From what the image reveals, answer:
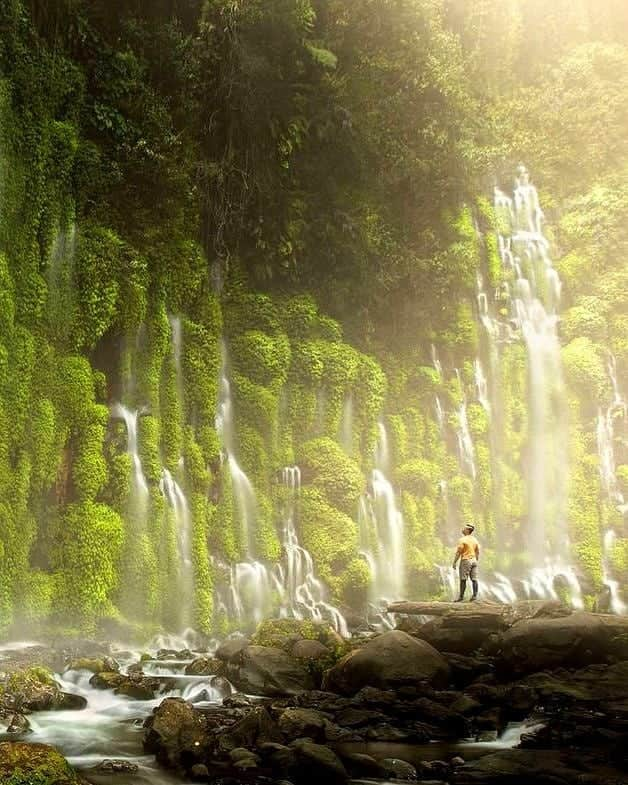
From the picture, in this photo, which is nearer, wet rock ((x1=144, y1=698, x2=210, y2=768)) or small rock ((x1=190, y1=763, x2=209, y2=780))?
small rock ((x1=190, y1=763, x2=209, y2=780))

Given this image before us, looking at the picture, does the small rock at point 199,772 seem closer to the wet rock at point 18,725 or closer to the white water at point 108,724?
the white water at point 108,724

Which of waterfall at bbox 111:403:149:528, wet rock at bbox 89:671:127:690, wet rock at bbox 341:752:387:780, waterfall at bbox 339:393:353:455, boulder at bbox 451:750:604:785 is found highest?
waterfall at bbox 339:393:353:455

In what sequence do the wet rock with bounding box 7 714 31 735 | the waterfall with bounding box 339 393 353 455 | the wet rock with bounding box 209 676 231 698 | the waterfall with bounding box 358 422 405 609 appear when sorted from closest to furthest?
the wet rock with bounding box 7 714 31 735 < the wet rock with bounding box 209 676 231 698 < the waterfall with bounding box 358 422 405 609 < the waterfall with bounding box 339 393 353 455

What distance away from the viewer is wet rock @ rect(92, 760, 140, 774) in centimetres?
947

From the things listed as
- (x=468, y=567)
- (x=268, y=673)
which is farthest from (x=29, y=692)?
(x=468, y=567)

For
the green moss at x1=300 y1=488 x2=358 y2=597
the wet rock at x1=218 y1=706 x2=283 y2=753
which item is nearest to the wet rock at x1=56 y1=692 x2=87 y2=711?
the wet rock at x1=218 y1=706 x2=283 y2=753

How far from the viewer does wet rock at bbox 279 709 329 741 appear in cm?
1038

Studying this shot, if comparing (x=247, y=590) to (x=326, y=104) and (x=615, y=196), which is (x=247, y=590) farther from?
(x=615, y=196)

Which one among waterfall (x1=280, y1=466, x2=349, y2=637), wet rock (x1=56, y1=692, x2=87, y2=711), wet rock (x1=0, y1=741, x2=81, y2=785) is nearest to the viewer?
wet rock (x1=0, y1=741, x2=81, y2=785)

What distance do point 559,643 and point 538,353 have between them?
1572 cm

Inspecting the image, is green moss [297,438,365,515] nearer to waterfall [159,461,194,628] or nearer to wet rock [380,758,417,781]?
waterfall [159,461,194,628]

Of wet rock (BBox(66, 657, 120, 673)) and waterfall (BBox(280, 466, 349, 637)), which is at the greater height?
waterfall (BBox(280, 466, 349, 637))

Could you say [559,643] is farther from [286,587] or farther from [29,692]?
[29,692]

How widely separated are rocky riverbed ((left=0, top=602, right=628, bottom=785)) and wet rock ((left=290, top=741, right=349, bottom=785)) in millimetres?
16
